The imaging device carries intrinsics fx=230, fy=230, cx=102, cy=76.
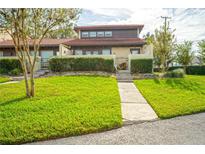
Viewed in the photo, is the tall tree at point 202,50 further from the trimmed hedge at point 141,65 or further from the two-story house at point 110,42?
the trimmed hedge at point 141,65

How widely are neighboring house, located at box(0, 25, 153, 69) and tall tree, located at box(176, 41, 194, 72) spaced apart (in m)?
4.39

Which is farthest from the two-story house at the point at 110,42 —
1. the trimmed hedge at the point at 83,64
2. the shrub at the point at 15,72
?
the shrub at the point at 15,72

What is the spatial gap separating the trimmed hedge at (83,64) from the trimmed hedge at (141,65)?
1.71 m

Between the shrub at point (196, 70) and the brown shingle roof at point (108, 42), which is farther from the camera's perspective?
the brown shingle roof at point (108, 42)

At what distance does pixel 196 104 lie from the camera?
8.29m

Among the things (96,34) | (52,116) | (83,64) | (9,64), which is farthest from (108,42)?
(52,116)

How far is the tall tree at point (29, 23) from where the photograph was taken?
812 centimetres

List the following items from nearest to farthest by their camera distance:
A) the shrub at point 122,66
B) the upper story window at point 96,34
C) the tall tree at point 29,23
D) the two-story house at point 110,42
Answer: the tall tree at point 29,23, the shrub at point 122,66, the two-story house at point 110,42, the upper story window at point 96,34

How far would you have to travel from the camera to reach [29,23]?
8719 mm

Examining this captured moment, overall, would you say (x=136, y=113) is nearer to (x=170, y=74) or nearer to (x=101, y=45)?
(x=170, y=74)

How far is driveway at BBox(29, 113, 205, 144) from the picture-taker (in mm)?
4859

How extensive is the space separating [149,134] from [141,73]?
1275 cm

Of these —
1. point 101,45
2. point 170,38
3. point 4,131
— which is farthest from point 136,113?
point 101,45
